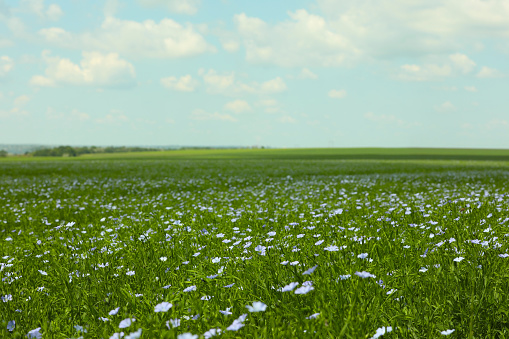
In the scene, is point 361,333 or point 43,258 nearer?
point 361,333

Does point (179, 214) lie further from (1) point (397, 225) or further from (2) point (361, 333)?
(2) point (361, 333)

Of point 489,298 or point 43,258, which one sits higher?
point 489,298

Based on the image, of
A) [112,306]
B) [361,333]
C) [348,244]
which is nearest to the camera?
[361,333]

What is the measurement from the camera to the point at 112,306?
11.2 feet

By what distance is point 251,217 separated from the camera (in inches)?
292

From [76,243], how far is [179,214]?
284cm

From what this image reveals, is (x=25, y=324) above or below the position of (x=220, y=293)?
below

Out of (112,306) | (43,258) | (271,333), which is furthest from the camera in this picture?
(43,258)

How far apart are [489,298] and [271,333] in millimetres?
1966

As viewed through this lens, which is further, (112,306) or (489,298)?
(112,306)

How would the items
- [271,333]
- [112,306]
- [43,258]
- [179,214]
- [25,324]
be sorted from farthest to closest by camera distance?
[179,214] < [43,258] < [112,306] < [25,324] < [271,333]

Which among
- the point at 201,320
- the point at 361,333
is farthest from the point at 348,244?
the point at 201,320

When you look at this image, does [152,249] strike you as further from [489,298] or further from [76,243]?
[489,298]

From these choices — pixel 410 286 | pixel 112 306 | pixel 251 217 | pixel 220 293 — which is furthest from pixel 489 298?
pixel 251 217
